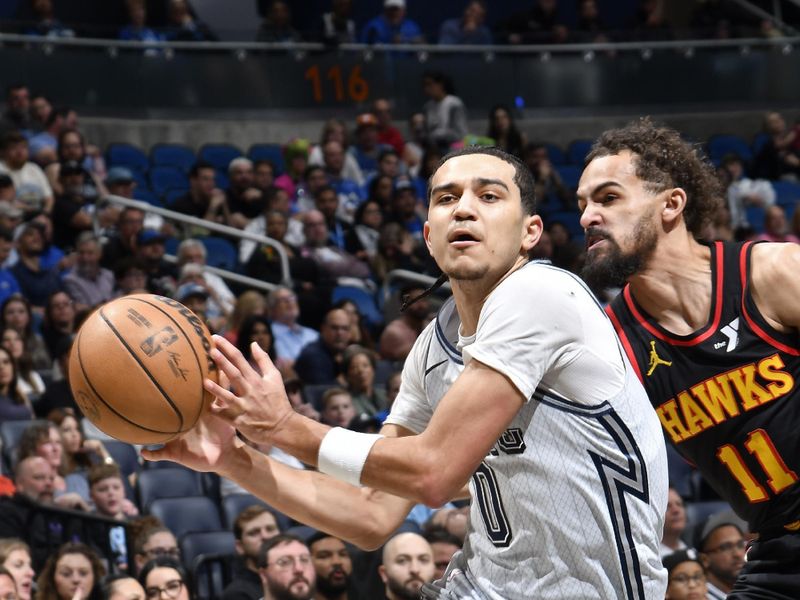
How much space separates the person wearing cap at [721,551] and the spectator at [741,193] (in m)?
5.75

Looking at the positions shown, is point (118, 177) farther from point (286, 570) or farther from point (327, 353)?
point (286, 570)

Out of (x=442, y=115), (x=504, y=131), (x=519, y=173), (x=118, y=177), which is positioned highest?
(x=519, y=173)

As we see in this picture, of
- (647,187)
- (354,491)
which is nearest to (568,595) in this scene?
(354,491)

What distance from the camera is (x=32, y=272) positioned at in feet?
30.8

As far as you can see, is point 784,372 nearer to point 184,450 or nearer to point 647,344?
point 647,344

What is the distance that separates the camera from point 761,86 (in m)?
15.5

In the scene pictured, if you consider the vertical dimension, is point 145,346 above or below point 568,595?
above

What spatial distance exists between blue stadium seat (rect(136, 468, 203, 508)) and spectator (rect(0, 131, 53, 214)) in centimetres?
319

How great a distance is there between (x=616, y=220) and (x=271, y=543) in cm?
315

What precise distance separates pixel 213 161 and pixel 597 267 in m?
9.62

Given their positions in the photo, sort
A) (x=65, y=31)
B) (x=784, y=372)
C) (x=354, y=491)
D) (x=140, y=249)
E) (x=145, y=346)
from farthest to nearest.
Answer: (x=65, y=31), (x=140, y=249), (x=784, y=372), (x=354, y=491), (x=145, y=346)

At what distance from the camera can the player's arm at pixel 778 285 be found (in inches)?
150

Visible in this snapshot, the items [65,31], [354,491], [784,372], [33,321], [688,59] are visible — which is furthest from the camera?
[688,59]

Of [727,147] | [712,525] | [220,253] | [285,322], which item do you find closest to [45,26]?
[220,253]
